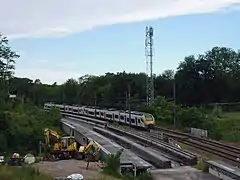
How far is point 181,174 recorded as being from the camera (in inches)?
1021

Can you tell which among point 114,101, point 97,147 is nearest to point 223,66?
point 114,101

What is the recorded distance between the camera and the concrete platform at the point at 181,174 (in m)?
24.6

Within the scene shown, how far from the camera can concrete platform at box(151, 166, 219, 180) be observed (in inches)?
968

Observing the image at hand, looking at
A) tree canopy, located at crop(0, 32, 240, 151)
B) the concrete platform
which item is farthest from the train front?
the concrete platform

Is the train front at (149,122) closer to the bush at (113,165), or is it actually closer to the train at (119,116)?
the train at (119,116)

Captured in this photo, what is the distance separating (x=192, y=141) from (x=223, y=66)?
7500 centimetres

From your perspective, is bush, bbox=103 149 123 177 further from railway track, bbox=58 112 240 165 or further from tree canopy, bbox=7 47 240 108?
tree canopy, bbox=7 47 240 108

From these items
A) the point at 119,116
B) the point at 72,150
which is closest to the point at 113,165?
the point at 72,150

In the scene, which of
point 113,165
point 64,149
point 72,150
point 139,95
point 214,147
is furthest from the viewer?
point 139,95

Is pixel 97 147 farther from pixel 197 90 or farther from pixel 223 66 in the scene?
pixel 223 66

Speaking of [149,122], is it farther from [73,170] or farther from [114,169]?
[114,169]

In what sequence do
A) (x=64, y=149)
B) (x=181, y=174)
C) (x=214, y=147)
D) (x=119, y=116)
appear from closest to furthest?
(x=181, y=174)
(x=64, y=149)
(x=214, y=147)
(x=119, y=116)

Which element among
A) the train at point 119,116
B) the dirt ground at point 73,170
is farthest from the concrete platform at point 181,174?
the train at point 119,116

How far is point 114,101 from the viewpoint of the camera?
355 feet
